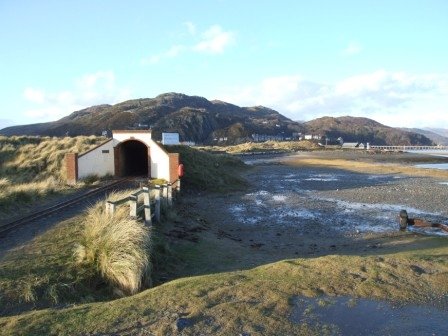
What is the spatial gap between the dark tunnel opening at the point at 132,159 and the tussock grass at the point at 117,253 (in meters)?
18.0

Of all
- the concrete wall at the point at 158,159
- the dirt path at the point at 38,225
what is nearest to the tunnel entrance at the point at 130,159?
the concrete wall at the point at 158,159

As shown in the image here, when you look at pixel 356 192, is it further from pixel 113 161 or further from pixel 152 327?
pixel 152 327

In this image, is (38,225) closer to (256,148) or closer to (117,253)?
(117,253)

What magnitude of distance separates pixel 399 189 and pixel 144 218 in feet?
76.8

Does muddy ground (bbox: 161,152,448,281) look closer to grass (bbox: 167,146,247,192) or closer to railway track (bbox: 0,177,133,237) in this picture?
grass (bbox: 167,146,247,192)

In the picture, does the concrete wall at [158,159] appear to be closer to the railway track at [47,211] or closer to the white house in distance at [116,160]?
the white house in distance at [116,160]

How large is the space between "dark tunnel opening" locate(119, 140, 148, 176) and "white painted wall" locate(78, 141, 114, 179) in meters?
0.82

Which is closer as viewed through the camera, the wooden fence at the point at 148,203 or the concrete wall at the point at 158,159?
the wooden fence at the point at 148,203

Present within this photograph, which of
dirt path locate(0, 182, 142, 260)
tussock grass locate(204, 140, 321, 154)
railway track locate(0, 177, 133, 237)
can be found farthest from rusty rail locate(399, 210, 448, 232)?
tussock grass locate(204, 140, 321, 154)

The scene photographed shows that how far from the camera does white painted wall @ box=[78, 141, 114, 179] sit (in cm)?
2645

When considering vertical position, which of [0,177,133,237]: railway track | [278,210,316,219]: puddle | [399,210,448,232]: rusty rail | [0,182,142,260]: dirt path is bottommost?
[278,210,316,219]: puddle

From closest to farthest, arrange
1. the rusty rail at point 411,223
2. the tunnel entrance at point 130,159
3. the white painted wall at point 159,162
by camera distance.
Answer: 1. the rusty rail at point 411,223
2. the white painted wall at point 159,162
3. the tunnel entrance at point 130,159

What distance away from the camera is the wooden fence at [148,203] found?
12484mm

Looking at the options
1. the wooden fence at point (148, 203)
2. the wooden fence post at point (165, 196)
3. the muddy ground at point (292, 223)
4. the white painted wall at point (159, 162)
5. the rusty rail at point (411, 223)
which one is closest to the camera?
the wooden fence at point (148, 203)
